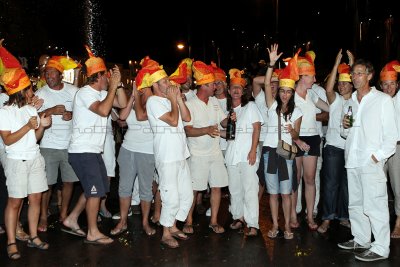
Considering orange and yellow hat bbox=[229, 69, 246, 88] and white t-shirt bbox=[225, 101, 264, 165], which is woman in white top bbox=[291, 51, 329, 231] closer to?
white t-shirt bbox=[225, 101, 264, 165]

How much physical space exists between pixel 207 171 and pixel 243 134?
80 cm

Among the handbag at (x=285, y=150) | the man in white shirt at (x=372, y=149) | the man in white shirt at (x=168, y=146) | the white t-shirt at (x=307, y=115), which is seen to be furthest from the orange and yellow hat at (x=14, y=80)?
the man in white shirt at (x=372, y=149)

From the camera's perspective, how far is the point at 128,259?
589cm

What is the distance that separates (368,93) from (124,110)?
3.50 metres

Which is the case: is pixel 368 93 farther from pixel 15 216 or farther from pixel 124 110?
pixel 15 216

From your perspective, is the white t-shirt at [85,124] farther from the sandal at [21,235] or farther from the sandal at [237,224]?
the sandal at [237,224]

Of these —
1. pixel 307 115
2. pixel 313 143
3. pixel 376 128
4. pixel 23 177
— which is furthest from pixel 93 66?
pixel 376 128

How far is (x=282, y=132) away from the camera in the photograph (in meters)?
6.55

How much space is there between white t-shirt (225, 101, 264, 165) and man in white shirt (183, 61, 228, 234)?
1.10 ft

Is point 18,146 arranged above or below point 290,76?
below

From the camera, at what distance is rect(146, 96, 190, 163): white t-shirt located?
627 cm

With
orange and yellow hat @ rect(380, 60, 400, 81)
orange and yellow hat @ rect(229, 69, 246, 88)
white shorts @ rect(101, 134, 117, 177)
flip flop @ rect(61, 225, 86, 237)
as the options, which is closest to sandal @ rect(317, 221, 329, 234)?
orange and yellow hat @ rect(380, 60, 400, 81)

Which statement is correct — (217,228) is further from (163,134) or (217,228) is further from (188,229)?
(163,134)

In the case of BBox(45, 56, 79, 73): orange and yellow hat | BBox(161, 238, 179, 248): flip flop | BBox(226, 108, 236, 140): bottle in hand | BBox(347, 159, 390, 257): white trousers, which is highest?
BBox(45, 56, 79, 73): orange and yellow hat
